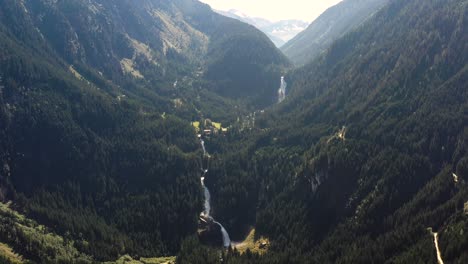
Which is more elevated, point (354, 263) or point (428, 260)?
point (428, 260)

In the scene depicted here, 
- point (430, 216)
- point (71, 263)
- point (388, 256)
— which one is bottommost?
point (71, 263)

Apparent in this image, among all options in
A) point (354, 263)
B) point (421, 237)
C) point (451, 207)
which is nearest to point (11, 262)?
point (354, 263)

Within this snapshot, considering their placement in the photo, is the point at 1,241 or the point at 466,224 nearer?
the point at 466,224

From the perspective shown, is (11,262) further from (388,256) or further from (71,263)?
(388,256)

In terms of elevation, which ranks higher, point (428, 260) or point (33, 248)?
point (428, 260)

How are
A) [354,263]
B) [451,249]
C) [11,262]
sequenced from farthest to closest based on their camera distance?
[354,263] < [11,262] < [451,249]

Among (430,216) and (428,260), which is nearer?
(428,260)

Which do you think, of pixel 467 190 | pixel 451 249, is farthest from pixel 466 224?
pixel 467 190

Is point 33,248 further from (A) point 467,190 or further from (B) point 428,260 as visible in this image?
(A) point 467,190

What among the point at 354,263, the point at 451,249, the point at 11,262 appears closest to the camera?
the point at 451,249
